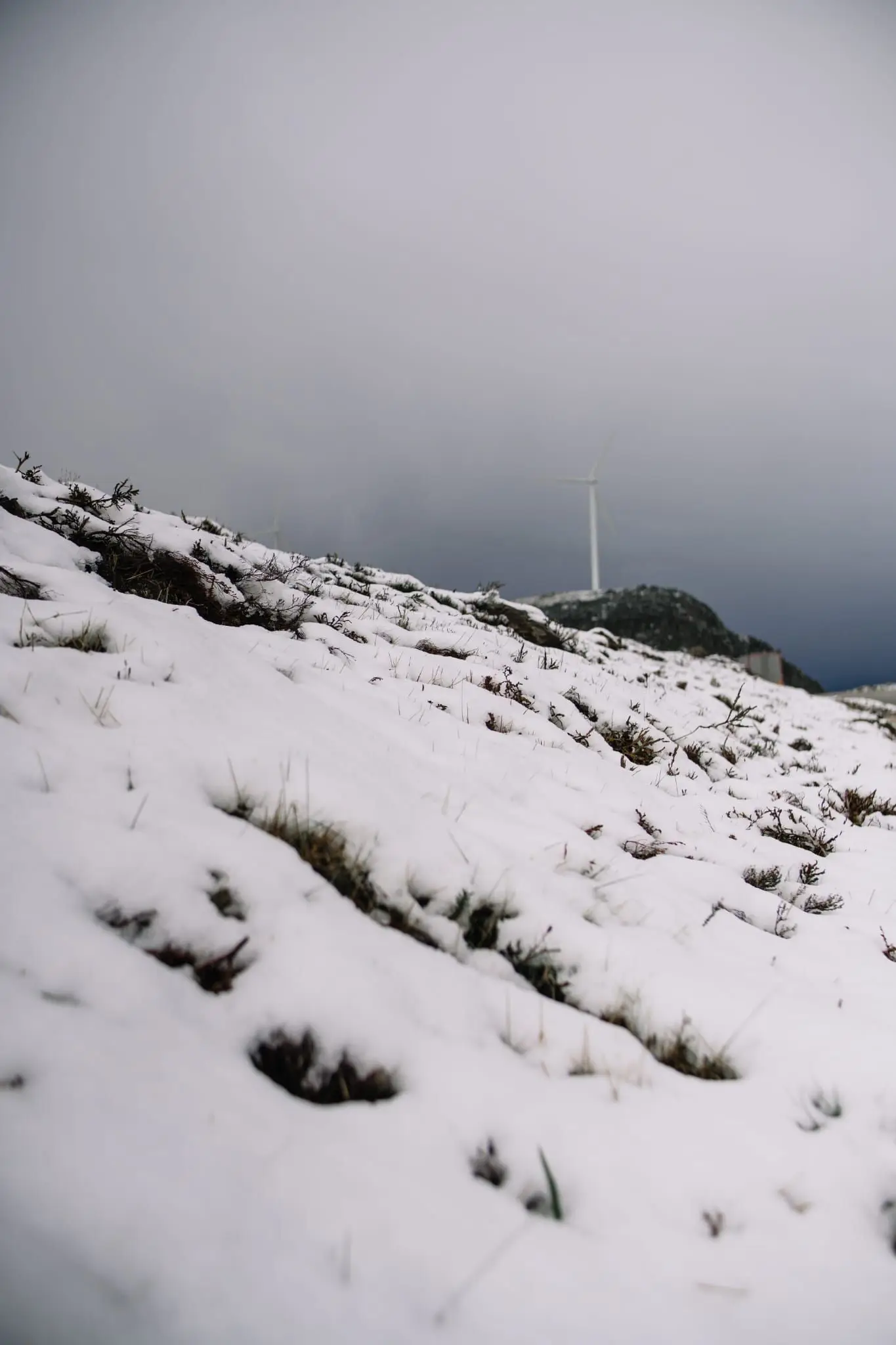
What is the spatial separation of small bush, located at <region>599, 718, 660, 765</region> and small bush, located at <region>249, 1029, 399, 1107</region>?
13.0 ft

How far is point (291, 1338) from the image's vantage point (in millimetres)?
888

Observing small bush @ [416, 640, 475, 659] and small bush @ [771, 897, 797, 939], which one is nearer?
small bush @ [771, 897, 797, 939]

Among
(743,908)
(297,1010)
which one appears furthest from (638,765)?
(297,1010)

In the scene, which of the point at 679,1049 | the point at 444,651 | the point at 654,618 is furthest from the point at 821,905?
the point at 654,618

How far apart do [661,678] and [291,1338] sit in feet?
35.7

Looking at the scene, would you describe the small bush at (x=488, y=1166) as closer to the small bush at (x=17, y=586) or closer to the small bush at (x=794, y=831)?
the small bush at (x=17, y=586)

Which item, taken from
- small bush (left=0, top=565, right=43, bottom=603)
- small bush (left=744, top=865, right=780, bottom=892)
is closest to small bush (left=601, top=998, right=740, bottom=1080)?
small bush (left=744, top=865, right=780, bottom=892)

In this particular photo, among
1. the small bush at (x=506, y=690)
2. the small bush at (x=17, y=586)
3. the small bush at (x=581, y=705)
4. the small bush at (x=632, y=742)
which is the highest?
the small bush at (x=17, y=586)

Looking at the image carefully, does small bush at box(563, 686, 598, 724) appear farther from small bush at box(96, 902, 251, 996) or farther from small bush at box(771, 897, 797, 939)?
small bush at box(96, 902, 251, 996)

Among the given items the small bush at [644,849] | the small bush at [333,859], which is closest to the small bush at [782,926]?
the small bush at [644,849]

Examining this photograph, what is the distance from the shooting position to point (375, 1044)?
1370 mm

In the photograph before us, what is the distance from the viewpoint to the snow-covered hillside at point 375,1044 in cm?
97

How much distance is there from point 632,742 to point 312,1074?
4406 mm

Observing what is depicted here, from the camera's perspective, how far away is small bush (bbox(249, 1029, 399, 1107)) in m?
1.28
